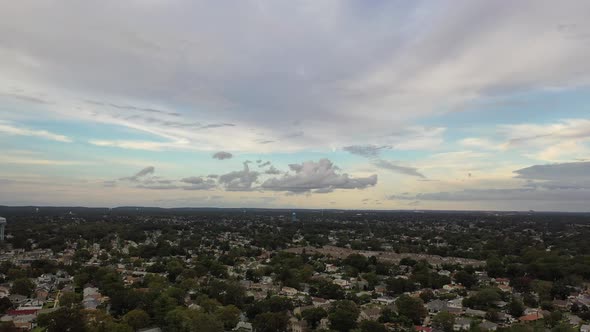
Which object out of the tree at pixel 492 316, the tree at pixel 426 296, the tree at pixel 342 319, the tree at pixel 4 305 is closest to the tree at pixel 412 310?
the tree at pixel 342 319

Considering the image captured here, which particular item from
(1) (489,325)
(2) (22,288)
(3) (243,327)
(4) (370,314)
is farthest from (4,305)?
(1) (489,325)

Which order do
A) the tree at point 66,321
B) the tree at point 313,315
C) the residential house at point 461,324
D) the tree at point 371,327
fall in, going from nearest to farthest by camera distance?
1. the tree at point 66,321
2. the tree at point 371,327
3. the residential house at point 461,324
4. the tree at point 313,315

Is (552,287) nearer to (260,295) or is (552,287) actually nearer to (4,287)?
(260,295)

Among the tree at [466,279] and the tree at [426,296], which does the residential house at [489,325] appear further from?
the tree at [466,279]

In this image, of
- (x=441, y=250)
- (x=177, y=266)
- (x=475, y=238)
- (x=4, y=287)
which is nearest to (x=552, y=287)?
(x=441, y=250)

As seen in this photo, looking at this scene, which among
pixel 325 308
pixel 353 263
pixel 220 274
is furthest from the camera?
pixel 353 263

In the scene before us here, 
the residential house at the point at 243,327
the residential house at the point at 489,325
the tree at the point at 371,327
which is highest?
the tree at the point at 371,327
